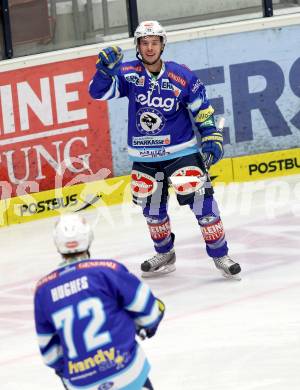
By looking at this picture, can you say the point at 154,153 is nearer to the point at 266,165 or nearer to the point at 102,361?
the point at 266,165

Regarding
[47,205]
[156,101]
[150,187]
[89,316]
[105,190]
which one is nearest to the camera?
[89,316]

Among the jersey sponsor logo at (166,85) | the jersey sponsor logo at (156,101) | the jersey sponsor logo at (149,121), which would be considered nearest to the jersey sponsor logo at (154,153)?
the jersey sponsor logo at (149,121)

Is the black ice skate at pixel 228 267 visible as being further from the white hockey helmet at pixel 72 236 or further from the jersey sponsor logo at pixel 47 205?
the white hockey helmet at pixel 72 236

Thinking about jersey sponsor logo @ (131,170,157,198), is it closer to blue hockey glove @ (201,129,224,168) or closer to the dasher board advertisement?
blue hockey glove @ (201,129,224,168)

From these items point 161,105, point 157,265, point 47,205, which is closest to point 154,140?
point 161,105

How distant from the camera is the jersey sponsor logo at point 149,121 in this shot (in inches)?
296

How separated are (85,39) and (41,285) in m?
6.06

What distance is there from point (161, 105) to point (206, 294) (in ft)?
3.87

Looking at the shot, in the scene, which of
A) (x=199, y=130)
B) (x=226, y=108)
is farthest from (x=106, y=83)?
(x=226, y=108)

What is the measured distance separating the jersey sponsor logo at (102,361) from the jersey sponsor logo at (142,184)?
342cm

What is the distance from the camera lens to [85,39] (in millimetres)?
10141

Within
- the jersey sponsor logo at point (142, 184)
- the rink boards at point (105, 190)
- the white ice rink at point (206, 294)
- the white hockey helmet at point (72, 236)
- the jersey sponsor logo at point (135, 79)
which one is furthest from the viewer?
the rink boards at point (105, 190)

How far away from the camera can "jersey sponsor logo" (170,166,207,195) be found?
295 inches

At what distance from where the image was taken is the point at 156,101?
24.6 feet
